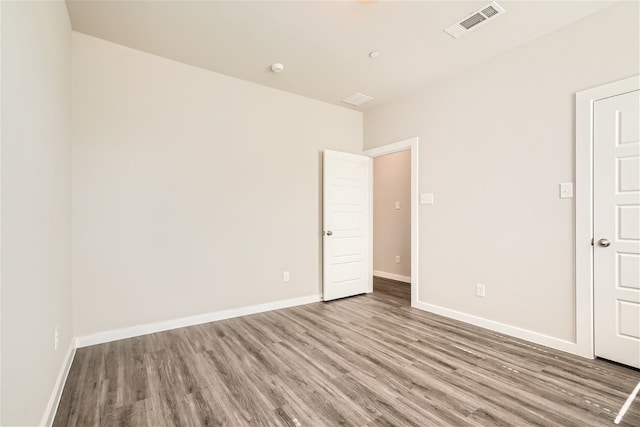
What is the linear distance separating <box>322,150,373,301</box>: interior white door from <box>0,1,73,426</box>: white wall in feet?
9.46

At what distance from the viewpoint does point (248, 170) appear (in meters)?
3.67

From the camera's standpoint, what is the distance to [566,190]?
260 centimetres

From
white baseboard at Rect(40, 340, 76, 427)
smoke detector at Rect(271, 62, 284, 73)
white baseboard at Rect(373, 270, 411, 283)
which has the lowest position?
white baseboard at Rect(373, 270, 411, 283)

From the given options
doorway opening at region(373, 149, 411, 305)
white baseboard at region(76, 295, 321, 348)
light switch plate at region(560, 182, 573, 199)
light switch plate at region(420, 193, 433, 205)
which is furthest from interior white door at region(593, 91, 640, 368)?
white baseboard at region(76, 295, 321, 348)

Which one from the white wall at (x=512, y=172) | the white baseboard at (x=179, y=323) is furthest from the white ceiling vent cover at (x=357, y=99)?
the white baseboard at (x=179, y=323)

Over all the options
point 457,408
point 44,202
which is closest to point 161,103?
A: point 44,202

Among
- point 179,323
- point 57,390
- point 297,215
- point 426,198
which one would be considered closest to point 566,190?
point 426,198

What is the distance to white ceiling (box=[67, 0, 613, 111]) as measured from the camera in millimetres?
2383

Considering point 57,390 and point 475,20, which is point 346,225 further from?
point 57,390

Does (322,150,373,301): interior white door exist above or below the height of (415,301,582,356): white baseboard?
above

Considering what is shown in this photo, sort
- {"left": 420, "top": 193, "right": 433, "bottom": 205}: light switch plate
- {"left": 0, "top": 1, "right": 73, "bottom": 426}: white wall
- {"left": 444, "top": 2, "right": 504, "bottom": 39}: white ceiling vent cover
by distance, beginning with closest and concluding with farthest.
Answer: {"left": 0, "top": 1, "right": 73, "bottom": 426}: white wall < {"left": 444, "top": 2, "right": 504, "bottom": 39}: white ceiling vent cover < {"left": 420, "top": 193, "right": 433, "bottom": 205}: light switch plate

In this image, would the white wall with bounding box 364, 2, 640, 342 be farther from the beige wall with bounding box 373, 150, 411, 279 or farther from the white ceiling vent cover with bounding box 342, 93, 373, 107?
the beige wall with bounding box 373, 150, 411, 279

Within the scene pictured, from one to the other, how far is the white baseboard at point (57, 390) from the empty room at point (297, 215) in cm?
3

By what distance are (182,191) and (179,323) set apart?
1.44 metres
